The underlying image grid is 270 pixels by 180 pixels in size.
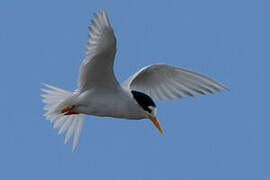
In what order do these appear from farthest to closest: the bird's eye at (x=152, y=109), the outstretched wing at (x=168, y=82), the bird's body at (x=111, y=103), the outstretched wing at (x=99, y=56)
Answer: the outstretched wing at (x=168, y=82), the bird's eye at (x=152, y=109), the bird's body at (x=111, y=103), the outstretched wing at (x=99, y=56)

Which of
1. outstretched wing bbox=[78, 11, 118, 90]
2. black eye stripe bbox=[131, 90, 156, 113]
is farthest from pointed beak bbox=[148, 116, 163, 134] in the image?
outstretched wing bbox=[78, 11, 118, 90]

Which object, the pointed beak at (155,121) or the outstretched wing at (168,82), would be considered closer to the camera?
the pointed beak at (155,121)

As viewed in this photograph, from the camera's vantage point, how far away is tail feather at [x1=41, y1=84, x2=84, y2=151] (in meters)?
8.88

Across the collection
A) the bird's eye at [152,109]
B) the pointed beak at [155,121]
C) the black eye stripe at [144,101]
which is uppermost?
the black eye stripe at [144,101]

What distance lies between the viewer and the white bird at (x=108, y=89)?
762cm

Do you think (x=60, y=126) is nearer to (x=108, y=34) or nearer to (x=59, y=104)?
(x=59, y=104)

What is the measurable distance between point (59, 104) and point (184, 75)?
2302 millimetres

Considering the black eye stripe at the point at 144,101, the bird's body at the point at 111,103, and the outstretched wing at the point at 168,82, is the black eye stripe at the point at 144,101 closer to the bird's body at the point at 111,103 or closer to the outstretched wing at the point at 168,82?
the bird's body at the point at 111,103

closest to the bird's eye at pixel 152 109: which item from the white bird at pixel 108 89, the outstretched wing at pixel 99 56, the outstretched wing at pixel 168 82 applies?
the white bird at pixel 108 89

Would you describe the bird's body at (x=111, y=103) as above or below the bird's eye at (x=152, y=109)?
above

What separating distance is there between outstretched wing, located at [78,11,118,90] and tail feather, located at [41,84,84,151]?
1.97 feet

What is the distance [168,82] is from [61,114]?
2.02 metres

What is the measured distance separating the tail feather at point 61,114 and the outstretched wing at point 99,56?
1.97ft

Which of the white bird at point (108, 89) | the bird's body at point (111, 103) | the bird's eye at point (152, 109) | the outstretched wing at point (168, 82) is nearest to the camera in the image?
the white bird at point (108, 89)
